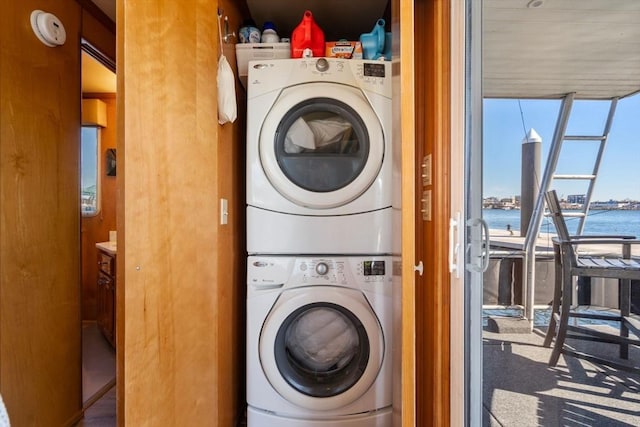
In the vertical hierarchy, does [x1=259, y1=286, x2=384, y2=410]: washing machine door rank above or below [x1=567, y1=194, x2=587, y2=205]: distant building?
below

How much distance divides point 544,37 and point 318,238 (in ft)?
5.93

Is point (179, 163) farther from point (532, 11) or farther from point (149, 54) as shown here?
point (532, 11)

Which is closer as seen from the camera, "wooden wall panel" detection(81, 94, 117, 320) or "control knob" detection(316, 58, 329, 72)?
"control knob" detection(316, 58, 329, 72)

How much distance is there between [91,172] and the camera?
309 centimetres

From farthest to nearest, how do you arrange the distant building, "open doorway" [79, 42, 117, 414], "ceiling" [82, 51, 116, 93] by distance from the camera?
"open doorway" [79, 42, 117, 414] → "ceiling" [82, 51, 116, 93] → the distant building

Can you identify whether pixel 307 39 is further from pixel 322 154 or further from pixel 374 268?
pixel 374 268

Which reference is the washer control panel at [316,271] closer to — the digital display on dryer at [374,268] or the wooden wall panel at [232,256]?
the digital display on dryer at [374,268]

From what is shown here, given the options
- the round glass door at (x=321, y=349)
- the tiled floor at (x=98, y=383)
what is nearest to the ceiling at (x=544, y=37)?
the round glass door at (x=321, y=349)

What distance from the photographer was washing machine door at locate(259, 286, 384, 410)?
4.62ft

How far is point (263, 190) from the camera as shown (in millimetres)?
1459

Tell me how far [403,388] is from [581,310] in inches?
64.3

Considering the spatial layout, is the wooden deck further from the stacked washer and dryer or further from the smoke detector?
the smoke detector

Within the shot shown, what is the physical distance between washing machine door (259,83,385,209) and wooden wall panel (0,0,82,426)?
3.54 ft

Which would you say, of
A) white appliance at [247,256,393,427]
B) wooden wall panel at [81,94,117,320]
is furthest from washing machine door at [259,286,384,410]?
wooden wall panel at [81,94,117,320]
